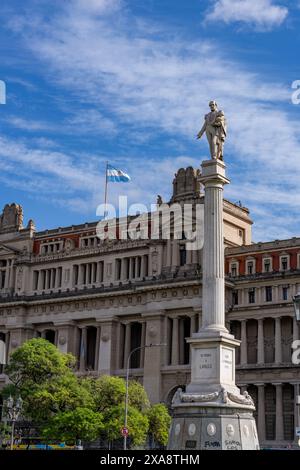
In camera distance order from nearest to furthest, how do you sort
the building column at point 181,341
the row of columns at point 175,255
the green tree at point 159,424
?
the green tree at point 159,424 → the building column at point 181,341 → the row of columns at point 175,255

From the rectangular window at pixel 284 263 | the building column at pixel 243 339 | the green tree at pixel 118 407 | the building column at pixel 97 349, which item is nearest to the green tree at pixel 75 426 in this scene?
the green tree at pixel 118 407

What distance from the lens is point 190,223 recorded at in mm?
95750

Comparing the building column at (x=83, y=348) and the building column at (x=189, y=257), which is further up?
the building column at (x=189, y=257)

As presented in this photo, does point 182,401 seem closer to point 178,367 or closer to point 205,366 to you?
point 205,366

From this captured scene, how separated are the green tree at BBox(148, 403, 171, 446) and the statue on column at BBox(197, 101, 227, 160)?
39.0 metres

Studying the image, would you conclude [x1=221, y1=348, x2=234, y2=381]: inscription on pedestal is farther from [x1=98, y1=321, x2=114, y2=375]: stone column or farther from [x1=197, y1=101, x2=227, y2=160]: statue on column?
[x1=98, y1=321, x2=114, y2=375]: stone column

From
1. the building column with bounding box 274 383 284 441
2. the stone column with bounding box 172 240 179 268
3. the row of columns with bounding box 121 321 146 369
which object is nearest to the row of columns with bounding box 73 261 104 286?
the row of columns with bounding box 121 321 146 369

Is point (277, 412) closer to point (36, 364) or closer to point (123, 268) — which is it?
point (123, 268)

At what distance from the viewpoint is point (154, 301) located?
311 ft

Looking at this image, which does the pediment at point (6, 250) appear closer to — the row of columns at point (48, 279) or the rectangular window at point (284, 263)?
the row of columns at point (48, 279)

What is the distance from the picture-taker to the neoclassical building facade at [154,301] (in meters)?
88.2

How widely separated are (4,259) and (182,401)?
258 feet

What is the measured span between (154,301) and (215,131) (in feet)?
174

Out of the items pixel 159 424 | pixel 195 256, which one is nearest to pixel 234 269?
pixel 195 256
